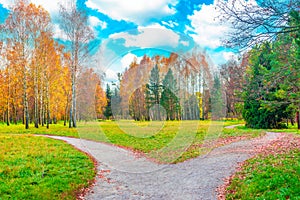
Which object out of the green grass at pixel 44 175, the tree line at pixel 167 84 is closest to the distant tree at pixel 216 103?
the tree line at pixel 167 84

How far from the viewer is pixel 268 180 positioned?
21.5 ft

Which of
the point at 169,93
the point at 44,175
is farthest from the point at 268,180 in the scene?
the point at 169,93

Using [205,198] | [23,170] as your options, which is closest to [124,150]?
[23,170]

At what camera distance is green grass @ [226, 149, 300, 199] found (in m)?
5.71

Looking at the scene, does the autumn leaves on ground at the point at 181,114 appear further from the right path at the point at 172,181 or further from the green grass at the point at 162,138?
the right path at the point at 172,181

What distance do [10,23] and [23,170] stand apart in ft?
74.0

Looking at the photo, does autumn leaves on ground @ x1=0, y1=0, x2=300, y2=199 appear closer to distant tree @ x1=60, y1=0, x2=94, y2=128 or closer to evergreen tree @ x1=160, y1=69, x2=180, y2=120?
evergreen tree @ x1=160, y1=69, x2=180, y2=120

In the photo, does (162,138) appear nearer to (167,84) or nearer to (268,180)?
(167,84)

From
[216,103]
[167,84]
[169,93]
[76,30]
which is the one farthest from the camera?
[76,30]

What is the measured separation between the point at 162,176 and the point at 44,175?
3.71 meters

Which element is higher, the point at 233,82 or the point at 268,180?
the point at 233,82

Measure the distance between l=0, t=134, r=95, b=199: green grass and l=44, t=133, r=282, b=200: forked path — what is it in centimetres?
54

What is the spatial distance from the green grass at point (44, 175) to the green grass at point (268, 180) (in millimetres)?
4217

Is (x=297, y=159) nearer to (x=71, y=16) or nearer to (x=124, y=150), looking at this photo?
(x=124, y=150)
